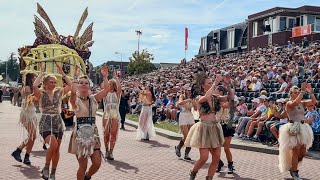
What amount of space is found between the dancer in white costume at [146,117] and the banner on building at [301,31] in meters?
28.7

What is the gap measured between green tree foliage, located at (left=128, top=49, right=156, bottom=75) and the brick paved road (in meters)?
65.1

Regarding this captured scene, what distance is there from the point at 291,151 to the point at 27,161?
17.4 feet

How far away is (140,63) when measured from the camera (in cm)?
7894

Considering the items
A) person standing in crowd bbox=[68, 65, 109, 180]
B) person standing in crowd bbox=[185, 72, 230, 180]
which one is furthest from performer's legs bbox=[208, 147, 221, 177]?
person standing in crowd bbox=[68, 65, 109, 180]

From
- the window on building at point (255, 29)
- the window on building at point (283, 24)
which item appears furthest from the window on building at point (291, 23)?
the window on building at point (255, 29)

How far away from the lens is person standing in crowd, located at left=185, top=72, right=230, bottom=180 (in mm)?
7266

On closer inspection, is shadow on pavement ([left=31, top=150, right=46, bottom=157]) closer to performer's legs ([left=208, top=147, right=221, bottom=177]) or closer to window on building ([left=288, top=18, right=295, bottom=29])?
performer's legs ([left=208, top=147, right=221, bottom=177])

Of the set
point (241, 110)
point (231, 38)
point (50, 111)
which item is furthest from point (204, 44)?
point (50, 111)

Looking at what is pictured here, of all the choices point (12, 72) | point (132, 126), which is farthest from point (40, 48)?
point (12, 72)

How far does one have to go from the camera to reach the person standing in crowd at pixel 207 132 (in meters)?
7.27

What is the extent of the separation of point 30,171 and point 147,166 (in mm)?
2360

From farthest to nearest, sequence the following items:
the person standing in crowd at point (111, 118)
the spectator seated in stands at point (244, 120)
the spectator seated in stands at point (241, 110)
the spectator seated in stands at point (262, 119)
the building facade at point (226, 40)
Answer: the building facade at point (226, 40)
the spectator seated in stands at point (241, 110)
the spectator seated in stands at point (244, 120)
the spectator seated in stands at point (262, 119)
the person standing in crowd at point (111, 118)

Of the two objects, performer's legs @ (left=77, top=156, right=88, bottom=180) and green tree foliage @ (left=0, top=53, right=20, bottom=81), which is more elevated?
green tree foliage @ (left=0, top=53, right=20, bottom=81)

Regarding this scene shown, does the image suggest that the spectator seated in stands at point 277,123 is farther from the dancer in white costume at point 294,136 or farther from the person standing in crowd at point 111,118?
the person standing in crowd at point 111,118
